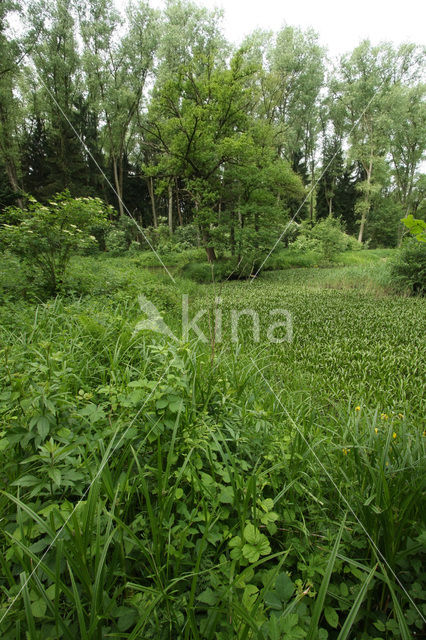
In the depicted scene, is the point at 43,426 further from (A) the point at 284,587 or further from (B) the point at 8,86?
(B) the point at 8,86

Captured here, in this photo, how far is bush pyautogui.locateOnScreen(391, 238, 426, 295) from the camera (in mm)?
6840

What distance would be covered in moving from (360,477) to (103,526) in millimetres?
1095

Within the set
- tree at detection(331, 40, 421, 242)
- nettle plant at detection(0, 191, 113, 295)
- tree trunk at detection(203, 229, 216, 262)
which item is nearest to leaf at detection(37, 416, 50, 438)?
nettle plant at detection(0, 191, 113, 295)

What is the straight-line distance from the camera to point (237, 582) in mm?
811

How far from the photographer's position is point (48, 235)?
3.98 m

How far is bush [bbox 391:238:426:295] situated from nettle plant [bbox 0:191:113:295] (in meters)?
7.25

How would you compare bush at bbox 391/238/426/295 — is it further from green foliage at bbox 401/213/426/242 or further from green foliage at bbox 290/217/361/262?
green foliage at bbox 290/217/361/262

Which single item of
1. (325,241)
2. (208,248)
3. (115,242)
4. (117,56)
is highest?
(117,56)

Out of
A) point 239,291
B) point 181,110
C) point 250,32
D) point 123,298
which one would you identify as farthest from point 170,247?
point 250,32

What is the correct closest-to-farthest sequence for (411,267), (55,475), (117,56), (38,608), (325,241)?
1. (38,608)
2. (55,475)
3. (411,267)
4. (325,241)
5. (117,56)

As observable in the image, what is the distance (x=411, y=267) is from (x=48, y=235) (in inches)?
312

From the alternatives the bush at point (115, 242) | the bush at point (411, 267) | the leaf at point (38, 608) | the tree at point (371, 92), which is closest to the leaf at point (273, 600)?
the leaf at point (38, 608)

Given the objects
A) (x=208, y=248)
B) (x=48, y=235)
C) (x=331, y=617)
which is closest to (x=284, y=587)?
(x=331, y=617)

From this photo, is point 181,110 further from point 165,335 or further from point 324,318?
point 165,335
